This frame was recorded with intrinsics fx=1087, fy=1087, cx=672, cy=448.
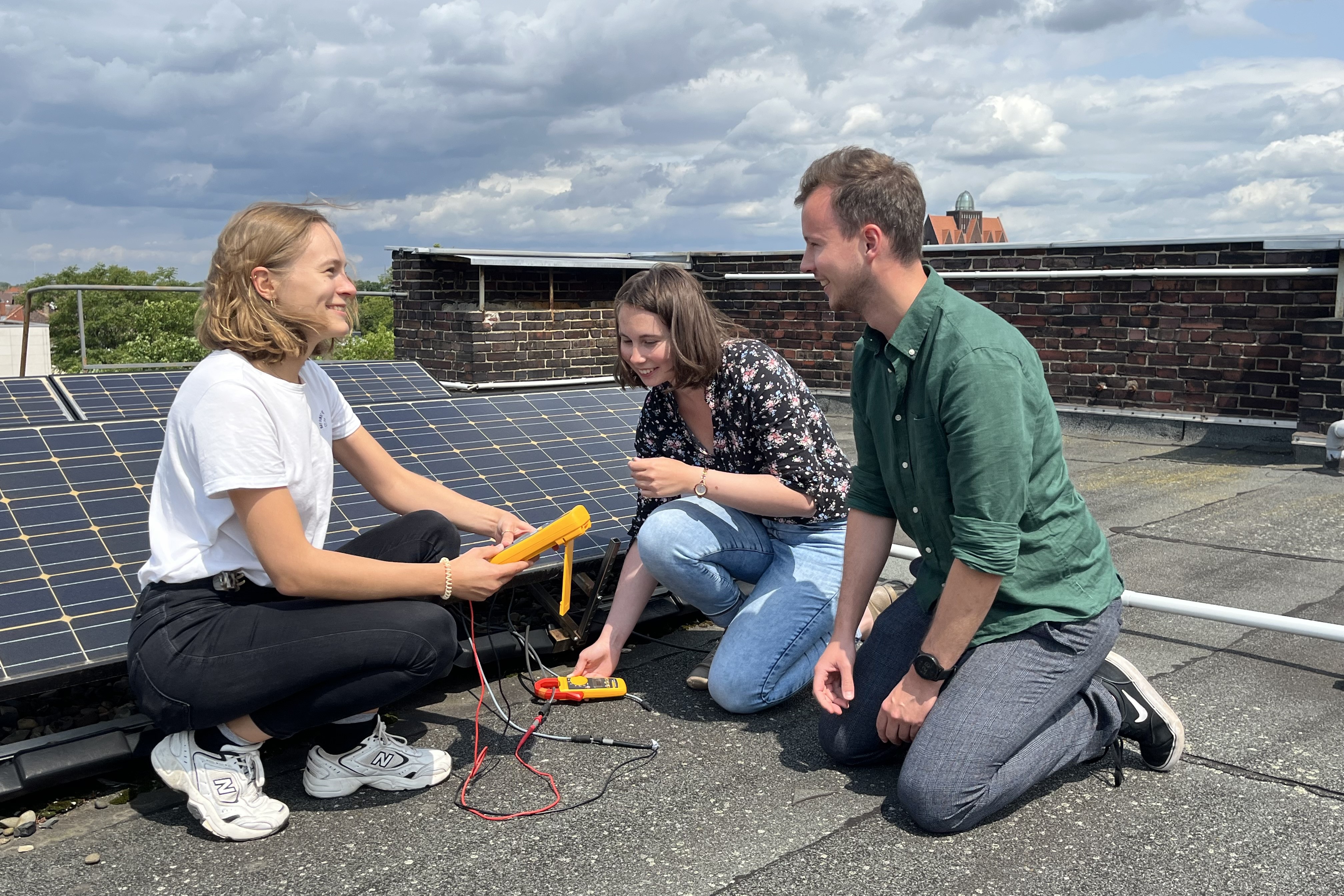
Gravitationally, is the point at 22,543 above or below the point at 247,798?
above

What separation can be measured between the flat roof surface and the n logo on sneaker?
0.37 feet

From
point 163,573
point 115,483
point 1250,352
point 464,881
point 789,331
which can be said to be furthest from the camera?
point 789,331

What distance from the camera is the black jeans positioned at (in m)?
2.53

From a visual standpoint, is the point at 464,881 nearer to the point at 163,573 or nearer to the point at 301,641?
the point at 301,641

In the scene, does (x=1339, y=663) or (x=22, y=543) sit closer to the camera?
(x=22, y=543)

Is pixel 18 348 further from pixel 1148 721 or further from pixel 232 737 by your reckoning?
pixel 1148 721

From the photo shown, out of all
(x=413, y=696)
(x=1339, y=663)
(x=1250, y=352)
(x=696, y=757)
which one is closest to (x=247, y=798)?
(x=413, y=696)

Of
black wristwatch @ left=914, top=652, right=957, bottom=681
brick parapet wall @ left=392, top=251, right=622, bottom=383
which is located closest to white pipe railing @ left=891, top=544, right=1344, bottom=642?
black wristwatch @ left=914, top=652, right=957, bottom=681

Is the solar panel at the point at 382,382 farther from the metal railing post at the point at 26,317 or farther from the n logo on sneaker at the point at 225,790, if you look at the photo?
the metal railing post at the point at 26,317

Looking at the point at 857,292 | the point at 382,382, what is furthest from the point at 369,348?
the point at 857,292

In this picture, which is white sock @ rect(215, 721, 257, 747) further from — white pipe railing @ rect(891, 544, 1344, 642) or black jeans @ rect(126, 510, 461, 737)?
white pipe railing @ rect(891, 544, 1344, 642)

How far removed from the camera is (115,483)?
3.53 meters

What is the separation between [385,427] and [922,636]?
7.59 ft

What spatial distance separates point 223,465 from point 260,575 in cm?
35
